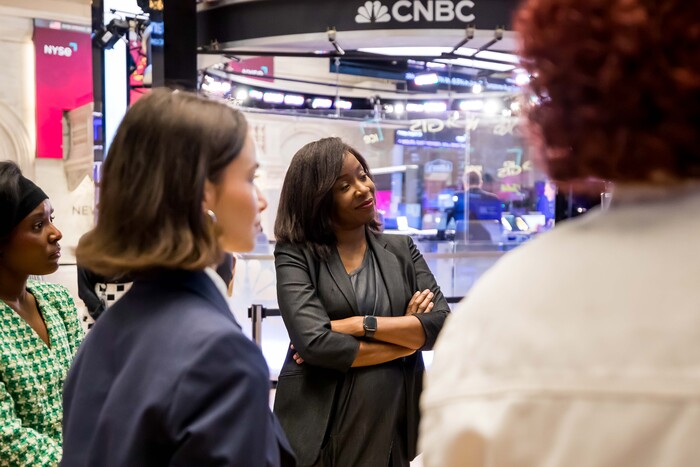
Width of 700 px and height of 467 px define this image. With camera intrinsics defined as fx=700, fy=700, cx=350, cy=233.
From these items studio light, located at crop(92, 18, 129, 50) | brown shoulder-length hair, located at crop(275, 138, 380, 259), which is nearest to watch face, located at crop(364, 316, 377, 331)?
brown shoulder-length hair, located at crop(275, 138, 380, 259)

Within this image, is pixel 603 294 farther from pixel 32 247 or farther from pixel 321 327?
pixel 32 247

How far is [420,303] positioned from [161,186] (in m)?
1.58

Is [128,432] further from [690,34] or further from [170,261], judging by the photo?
[690,34]

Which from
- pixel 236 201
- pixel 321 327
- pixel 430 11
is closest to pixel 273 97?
pixel 430 11

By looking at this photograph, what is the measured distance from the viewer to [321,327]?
2430 mm

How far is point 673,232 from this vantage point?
666 millimetres

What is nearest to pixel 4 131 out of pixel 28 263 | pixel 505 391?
pixel 28 263

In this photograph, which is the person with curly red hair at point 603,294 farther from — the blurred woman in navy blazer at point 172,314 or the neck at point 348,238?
the neck at point 348,238

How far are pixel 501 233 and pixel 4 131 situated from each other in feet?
23.6

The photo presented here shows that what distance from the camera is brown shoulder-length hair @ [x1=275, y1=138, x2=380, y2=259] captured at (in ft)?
8.64

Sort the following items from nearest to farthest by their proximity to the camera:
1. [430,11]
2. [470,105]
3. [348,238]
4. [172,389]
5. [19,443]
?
1. [172,389]
2. [19,443]
3. [348,238]
4. [430,11]
5. [470,105]

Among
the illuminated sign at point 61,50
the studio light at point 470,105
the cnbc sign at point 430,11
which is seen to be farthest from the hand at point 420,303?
the studio light at point 470,105

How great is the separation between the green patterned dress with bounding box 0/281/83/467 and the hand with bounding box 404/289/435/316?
118 cm

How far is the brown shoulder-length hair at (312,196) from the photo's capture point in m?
2.63
